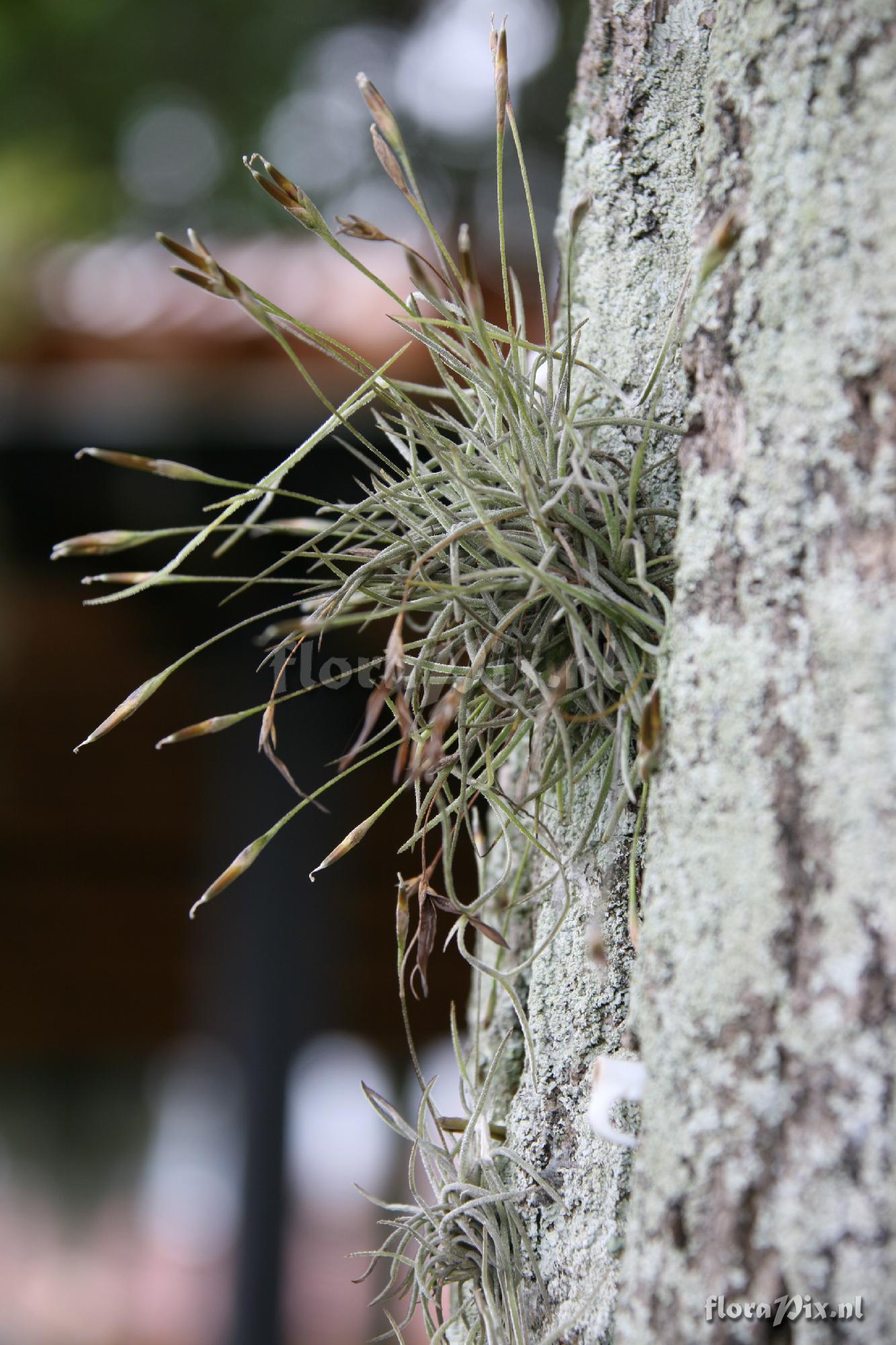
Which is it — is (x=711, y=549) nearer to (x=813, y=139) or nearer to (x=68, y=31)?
(x=813, y=139)

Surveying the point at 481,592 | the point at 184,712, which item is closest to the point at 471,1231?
the point at 481,592

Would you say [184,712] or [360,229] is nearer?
[360,229]

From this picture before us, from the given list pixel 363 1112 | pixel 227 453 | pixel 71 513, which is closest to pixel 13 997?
pixel 363 1112

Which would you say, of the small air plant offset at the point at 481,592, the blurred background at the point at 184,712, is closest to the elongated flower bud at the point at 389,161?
the small air plant offset at the point at 481,592

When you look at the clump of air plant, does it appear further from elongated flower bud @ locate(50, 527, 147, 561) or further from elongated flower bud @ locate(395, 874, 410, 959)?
elongated flower bud @ locate(50, 527, 147, 561)
